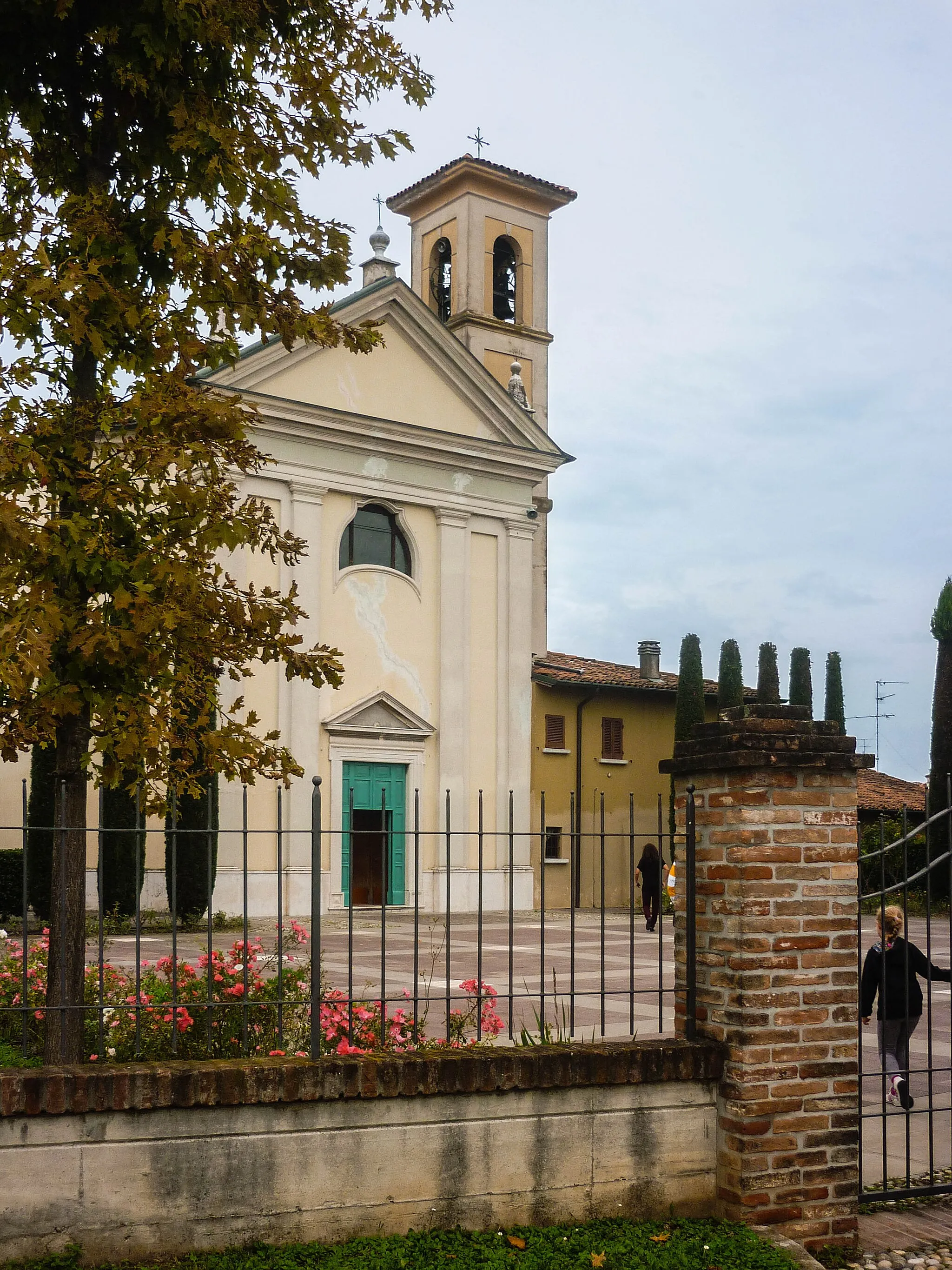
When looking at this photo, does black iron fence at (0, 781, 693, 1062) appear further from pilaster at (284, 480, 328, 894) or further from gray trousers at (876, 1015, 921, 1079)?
gray trousers at (876, 1015, 921, 1079)

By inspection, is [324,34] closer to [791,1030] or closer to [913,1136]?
[791,1030]

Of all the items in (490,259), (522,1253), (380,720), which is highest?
(490,259)

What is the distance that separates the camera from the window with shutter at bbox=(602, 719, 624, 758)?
30.7 metres

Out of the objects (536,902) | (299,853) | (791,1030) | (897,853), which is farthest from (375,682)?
(791,1030)

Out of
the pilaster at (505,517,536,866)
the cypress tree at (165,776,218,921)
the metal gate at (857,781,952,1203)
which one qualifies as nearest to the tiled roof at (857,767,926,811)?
the pilaster at (505,517,536,866)

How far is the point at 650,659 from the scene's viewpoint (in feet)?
113

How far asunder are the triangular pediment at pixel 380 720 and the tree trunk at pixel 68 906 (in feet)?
63.4

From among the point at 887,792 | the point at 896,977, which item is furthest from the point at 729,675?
the point at 896,977

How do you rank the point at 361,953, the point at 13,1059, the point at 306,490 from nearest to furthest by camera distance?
1. the point at 13,1059
2. the point at 361,953
3. the point at 306,490

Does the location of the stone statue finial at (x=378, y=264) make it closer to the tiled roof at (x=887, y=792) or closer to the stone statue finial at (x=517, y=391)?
the stone statue finial at (x=517, y=391)

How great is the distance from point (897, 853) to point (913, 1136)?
1841cm

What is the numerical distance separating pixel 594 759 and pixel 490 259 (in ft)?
46.6

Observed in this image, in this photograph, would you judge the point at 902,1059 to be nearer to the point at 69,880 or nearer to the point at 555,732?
the point at 69,880

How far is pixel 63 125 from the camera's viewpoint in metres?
6.60
